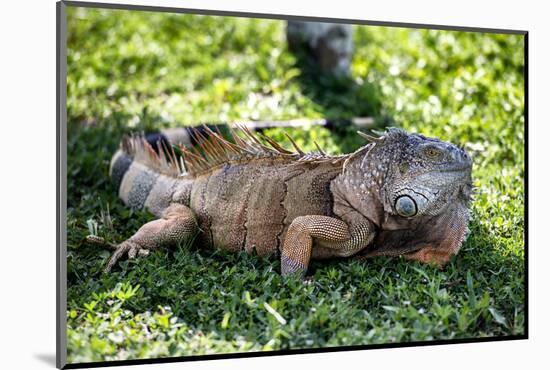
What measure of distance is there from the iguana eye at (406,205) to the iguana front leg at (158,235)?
1.44 meters

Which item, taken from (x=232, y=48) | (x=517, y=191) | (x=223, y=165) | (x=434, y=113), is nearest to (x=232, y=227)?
(x=223, y=165)

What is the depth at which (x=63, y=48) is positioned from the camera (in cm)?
446

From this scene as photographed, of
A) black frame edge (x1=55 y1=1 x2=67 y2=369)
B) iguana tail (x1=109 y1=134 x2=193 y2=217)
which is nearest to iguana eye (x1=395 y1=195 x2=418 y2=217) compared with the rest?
iguana tail (x1=109 y1=134 x2=193 y2=217)

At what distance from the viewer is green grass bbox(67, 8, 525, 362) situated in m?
4.81

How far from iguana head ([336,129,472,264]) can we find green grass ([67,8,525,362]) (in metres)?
0.16

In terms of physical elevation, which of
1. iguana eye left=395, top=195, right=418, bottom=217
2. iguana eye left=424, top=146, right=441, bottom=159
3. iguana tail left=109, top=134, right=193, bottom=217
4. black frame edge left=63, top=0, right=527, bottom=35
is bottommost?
iguana eye left=395, top=195, right=418, bottom=217

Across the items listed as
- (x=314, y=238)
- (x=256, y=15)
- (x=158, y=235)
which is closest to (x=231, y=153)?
(x=158, y=235)

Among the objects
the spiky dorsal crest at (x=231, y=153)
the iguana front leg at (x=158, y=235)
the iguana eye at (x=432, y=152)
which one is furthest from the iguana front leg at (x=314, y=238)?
the iguana front leg at (x=158, y=235)

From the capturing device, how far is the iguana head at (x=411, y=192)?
5246mm

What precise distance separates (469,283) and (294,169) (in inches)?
53.8

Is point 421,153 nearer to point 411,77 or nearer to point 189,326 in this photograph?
point 189,326

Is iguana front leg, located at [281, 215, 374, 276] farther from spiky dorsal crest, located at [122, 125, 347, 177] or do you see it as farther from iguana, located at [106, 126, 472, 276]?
spiky dorsal crest, located at [122, 125, 347, 177]

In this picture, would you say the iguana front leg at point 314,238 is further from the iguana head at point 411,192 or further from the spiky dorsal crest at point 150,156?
the spiky dorsal crest at point 150,156

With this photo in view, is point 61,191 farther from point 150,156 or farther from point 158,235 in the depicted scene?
point 150,156
